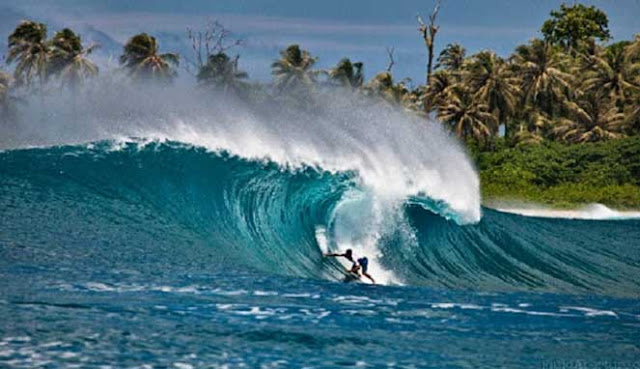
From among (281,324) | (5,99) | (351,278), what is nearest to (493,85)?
(5,99)

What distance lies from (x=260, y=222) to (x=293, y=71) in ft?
150

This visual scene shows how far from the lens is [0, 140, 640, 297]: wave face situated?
581 inches

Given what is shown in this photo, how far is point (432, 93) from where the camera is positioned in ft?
186

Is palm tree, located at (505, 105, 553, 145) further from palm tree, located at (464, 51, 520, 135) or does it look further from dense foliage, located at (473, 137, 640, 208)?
dense foliage, located at (473, 137, 640, 208)

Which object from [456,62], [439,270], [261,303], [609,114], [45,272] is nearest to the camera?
[261,303]

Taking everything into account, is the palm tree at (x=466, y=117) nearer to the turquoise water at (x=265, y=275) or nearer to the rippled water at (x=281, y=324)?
the turquoise water at (x=265, y=275)

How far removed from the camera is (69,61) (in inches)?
2472

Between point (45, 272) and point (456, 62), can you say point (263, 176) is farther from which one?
point (456, 62)

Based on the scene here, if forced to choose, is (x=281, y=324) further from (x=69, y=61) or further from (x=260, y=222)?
(x=69, y=61)

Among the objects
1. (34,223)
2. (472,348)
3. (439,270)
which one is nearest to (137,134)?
(34,223)

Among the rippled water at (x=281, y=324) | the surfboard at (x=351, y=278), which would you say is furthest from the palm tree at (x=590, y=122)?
the surfboard at (x=351, y=278)

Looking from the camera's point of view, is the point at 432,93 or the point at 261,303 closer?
the point at 261,303

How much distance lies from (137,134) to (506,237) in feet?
25.1

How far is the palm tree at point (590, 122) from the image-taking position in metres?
54.6
